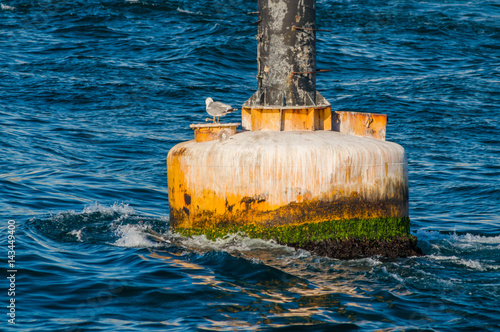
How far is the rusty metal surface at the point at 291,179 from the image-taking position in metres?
6.43

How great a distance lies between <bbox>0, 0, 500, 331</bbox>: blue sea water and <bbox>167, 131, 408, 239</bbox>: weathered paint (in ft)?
1.32

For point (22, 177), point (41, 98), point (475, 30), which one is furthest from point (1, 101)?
point (475, 30)

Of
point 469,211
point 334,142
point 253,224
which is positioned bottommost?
point 469,211

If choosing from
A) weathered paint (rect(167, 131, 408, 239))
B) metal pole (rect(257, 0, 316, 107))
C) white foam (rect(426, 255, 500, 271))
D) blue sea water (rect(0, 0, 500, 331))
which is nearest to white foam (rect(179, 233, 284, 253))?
blue sea water (rect(0, 0, 500, 331))

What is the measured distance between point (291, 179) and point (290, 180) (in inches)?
0.6

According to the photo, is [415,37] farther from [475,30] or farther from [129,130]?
[129,130]

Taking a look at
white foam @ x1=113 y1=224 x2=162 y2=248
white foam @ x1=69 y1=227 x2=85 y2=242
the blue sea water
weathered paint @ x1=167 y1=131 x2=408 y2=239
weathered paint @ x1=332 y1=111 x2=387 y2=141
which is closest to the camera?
the blue sea water

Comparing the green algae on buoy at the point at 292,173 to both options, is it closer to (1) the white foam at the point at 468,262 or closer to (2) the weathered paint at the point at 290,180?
(2) the weathered paint at the point at 290,180

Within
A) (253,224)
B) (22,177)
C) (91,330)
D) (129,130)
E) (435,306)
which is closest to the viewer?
(91,330)

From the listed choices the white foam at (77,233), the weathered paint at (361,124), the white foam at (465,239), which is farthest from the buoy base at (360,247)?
the white foam at (77,233)

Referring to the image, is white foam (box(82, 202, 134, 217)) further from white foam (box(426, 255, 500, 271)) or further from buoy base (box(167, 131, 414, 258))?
white foam (box(426, 255, 500, 271))

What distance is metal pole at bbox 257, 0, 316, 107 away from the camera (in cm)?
704

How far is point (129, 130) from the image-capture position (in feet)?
46.6

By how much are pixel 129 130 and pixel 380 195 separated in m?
8.67
